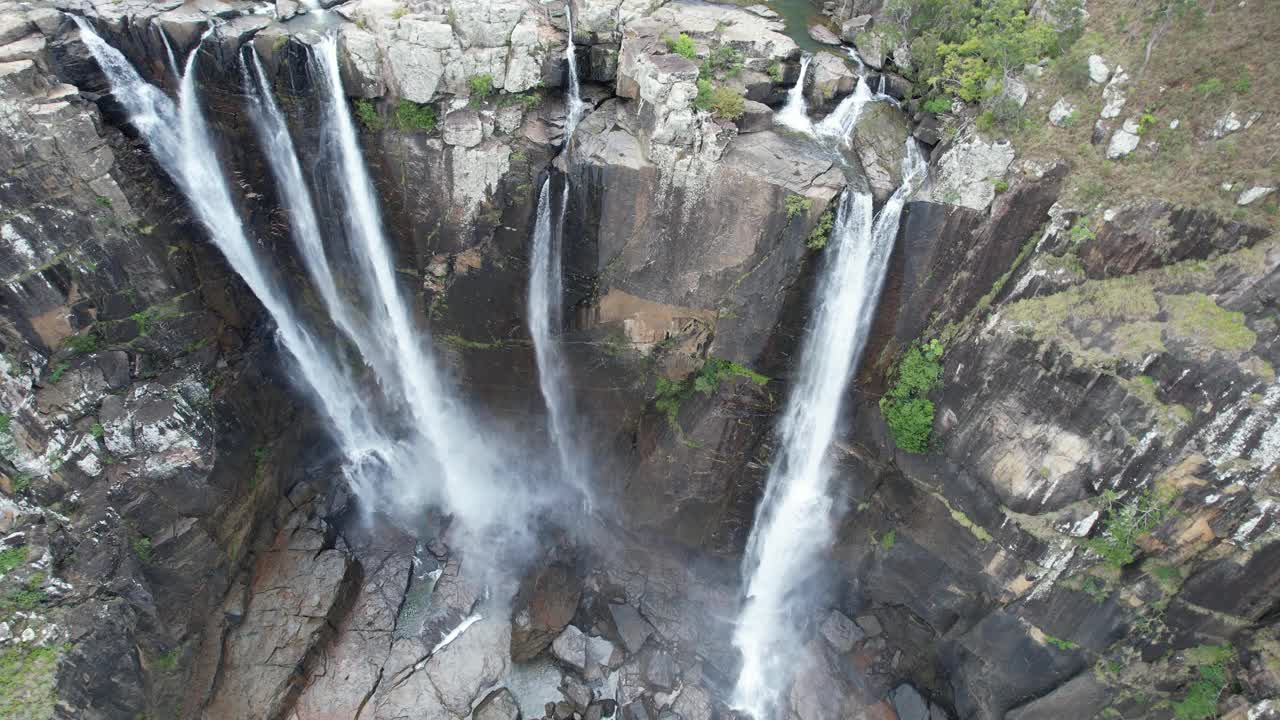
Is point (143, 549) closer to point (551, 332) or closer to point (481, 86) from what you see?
point (551, 332)

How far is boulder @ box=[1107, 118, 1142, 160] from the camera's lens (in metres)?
14.0

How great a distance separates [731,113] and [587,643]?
15176 mm

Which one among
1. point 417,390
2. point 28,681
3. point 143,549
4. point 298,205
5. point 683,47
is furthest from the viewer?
point 417,390

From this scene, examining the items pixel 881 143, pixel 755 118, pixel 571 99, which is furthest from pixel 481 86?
pixel 881 143

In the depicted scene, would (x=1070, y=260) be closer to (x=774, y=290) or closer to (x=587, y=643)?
(x=774, y=290)

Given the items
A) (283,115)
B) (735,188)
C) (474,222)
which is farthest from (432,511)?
(735,188)

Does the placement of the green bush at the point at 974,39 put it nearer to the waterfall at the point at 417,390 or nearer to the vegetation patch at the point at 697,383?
the vegetation patch at the point at 697,383

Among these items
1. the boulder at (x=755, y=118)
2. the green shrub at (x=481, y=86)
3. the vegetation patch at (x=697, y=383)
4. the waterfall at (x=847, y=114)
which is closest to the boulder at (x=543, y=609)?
the vegetation patch at (x=697, y=383)

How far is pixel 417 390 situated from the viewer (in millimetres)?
21469

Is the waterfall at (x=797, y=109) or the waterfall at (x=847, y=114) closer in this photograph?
the waterfall at (x=847, y=114)

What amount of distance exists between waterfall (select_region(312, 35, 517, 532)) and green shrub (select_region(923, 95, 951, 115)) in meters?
14.5

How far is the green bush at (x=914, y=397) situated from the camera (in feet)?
54.0

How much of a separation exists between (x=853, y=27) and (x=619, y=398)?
484 inches

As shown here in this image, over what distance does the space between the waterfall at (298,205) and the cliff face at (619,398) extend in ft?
1.11
